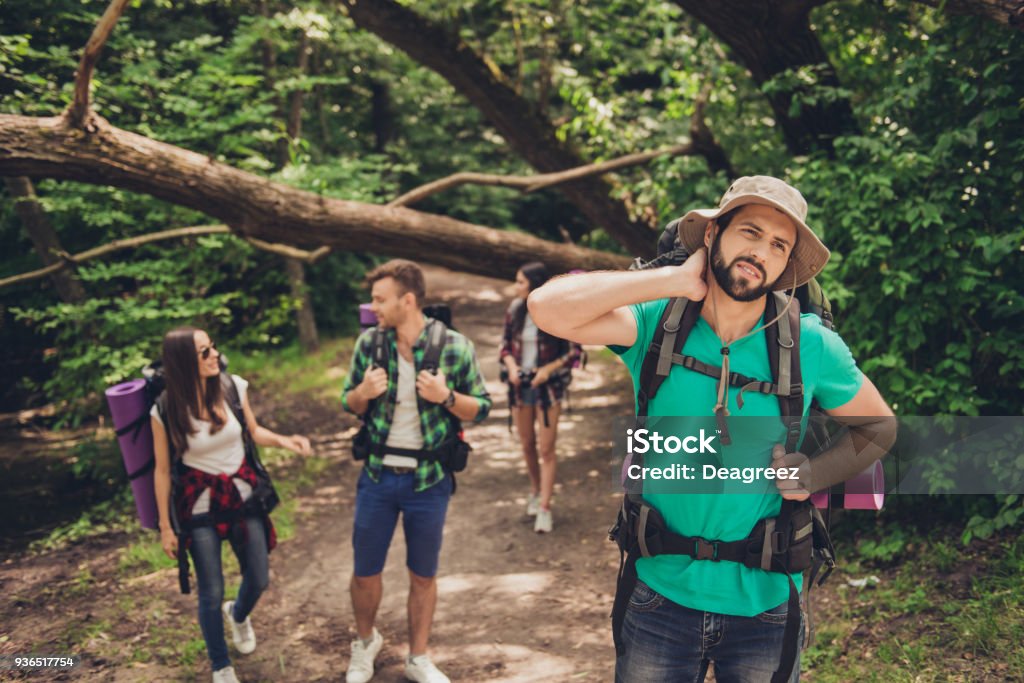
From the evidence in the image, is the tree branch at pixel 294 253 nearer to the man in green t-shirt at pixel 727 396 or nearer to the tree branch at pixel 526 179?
the tree branch at pixel 526 179

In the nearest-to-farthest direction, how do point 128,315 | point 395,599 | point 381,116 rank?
1. point 395,599
2. point 128,315
3. point 381,116

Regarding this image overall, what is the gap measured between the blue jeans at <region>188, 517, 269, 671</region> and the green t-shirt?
101 inches

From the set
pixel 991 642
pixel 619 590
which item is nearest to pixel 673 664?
pixel 619 590

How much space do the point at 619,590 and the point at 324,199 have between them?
16.0 ft

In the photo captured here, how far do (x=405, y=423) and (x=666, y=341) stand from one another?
2.00 metres

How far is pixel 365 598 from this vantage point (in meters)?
4.02

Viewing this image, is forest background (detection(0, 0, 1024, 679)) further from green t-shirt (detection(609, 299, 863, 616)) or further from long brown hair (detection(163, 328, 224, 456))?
green t-shirt (detection(609, 299, 863, 616))

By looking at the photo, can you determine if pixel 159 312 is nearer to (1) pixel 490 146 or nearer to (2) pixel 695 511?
(2) pixel 695 511

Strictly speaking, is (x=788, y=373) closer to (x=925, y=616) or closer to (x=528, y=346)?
(x=925, y=616)

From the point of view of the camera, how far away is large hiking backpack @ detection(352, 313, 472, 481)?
3.83 meters

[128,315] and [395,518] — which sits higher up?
[128,315]

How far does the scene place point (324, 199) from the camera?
6.28 meters

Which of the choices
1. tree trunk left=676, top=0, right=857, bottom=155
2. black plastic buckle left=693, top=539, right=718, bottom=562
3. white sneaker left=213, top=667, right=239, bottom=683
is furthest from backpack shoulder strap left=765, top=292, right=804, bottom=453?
tree trunk left=676, top=0, right=857, bottom=155

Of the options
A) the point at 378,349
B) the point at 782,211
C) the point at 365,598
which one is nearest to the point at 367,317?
the point at 378,349
